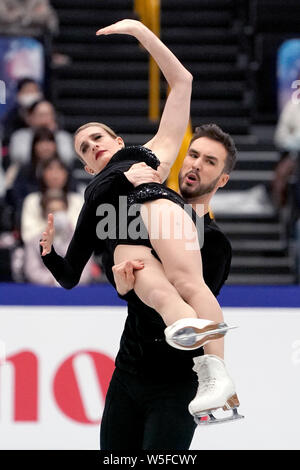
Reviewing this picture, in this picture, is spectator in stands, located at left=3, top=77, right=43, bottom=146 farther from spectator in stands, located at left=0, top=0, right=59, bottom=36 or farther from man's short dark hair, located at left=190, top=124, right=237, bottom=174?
man's short dark hair, located at left=190, top=124, right=237, bottom=174

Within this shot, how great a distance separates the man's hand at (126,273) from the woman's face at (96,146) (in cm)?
57

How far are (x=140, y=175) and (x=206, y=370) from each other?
0.73 metres

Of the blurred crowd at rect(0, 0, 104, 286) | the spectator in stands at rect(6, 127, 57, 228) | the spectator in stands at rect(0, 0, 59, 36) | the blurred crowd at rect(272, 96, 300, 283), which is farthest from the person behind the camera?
the spectator in stands at rect(0, 0, 59, 36)

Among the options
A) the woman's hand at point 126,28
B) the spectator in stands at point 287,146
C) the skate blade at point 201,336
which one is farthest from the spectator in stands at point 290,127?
the skate blade at point 201,336

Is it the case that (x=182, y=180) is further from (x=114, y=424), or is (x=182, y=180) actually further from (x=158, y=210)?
(x=114, y=424)

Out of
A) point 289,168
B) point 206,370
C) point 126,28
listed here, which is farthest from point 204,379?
point 289,168

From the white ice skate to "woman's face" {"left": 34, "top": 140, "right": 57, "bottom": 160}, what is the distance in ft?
14.9

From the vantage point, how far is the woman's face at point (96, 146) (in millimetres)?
3973

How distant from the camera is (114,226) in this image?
369cm

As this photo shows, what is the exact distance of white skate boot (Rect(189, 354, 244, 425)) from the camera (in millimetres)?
3344

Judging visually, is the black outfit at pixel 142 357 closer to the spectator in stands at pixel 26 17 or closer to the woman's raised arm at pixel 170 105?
the woman's raised arm at pixel 170 105

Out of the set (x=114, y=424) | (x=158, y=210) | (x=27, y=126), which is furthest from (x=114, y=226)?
(x=27, y=126)

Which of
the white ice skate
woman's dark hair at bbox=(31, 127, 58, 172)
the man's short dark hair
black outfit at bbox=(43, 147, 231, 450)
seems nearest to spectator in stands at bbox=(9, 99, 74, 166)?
woman's dark hair at bbox=(31, 127, 58, 172)
